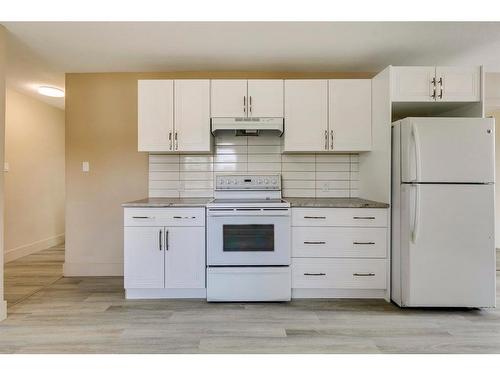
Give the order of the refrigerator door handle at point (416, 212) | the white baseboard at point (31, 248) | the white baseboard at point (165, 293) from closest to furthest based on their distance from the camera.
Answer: the refrigerator door handle at point (416, 212), the white baseboard at point (165, 293), the white baseboard at point (31, 248)

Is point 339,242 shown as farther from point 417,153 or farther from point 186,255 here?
point 186,255

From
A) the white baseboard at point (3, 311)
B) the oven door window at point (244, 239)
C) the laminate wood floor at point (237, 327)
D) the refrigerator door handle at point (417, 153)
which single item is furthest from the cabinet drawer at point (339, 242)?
the white baseboard at point (3, 311)

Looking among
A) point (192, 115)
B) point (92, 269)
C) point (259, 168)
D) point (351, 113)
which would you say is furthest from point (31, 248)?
point (351, 113)

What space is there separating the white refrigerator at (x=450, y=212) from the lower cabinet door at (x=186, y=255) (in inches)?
67.4

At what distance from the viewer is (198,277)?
2854 mm

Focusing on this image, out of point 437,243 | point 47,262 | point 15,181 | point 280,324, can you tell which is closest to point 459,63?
point 437,243

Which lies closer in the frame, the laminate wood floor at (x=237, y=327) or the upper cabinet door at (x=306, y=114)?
the laminate wood floor at (x=237, y=327)

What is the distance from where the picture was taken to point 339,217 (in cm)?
287

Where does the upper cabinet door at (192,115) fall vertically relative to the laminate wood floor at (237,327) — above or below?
above

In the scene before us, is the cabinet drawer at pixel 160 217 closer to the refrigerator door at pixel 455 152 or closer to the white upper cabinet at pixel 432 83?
the refrigerator door at pixel 455 152

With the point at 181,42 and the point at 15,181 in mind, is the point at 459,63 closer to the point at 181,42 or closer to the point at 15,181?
the point at 181,42

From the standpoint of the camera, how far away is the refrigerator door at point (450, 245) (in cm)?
256

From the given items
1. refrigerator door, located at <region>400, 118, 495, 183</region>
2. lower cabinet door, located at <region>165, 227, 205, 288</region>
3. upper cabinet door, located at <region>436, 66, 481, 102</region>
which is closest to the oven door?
lower cabinet door, located at <region>165, 227, 205, 288</region>

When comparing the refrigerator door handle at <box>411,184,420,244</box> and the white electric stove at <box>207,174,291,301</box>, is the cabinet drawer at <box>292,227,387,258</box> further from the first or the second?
the refrigerator door handle at <box>411,184,420,244</box>
